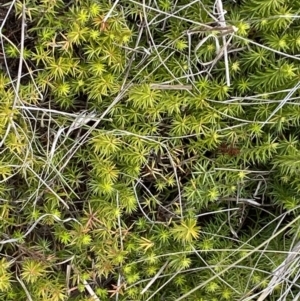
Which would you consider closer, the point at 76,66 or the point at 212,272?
the point at 76,66

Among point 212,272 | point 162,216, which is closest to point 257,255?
point 212,272

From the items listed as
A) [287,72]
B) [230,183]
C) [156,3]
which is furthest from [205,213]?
[156,3]

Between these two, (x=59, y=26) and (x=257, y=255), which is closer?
(x=59, y=26)

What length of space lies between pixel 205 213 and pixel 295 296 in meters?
0.33

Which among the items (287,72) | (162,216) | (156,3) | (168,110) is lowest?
(162,216)

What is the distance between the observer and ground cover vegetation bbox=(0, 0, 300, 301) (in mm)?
1311

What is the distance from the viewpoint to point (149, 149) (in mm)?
1360

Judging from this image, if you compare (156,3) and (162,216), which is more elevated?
(156,3)

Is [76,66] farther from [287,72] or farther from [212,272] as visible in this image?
[212,272]

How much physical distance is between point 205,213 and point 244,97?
329 mm

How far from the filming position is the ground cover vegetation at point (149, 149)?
131 centimetres

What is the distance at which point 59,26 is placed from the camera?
131cm

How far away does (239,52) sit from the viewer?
1.34 metres

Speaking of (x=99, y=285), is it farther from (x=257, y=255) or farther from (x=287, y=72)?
(x=287, y=72)
